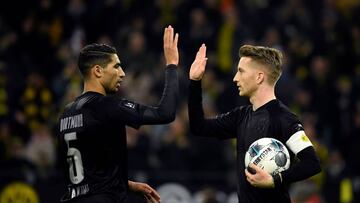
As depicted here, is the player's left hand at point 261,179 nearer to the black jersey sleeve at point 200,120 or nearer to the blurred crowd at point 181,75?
the black jersey sleeve at point 200,120

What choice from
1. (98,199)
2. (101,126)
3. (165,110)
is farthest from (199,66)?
(98,199)

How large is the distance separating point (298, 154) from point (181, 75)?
8.29 m

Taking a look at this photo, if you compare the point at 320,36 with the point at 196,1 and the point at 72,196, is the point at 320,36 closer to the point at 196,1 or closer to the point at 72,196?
the point at 196,1

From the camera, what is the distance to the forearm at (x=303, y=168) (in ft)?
23.6

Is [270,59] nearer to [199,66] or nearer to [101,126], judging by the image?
[199,66]

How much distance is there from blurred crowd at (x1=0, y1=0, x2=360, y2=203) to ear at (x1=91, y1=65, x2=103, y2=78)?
5.04 metres

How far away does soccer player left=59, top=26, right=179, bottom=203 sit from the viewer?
7345mm

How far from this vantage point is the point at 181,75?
15.5m

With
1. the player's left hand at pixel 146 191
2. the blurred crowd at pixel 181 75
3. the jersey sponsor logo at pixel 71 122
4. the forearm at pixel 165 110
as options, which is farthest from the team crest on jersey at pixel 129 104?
the blurred crowd at pixel 181 75

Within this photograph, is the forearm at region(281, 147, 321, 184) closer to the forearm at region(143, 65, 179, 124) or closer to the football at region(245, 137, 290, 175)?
the football at region(245, 137, 290, 175)

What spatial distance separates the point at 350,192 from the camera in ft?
44.7

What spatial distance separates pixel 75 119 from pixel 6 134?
6149 millimetres

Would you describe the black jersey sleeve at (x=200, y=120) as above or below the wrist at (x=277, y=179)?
above

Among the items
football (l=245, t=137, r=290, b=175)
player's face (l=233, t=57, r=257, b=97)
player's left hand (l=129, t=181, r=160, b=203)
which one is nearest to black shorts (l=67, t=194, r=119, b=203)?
player's left hand (l=129, t=181, r=160, b=203)
